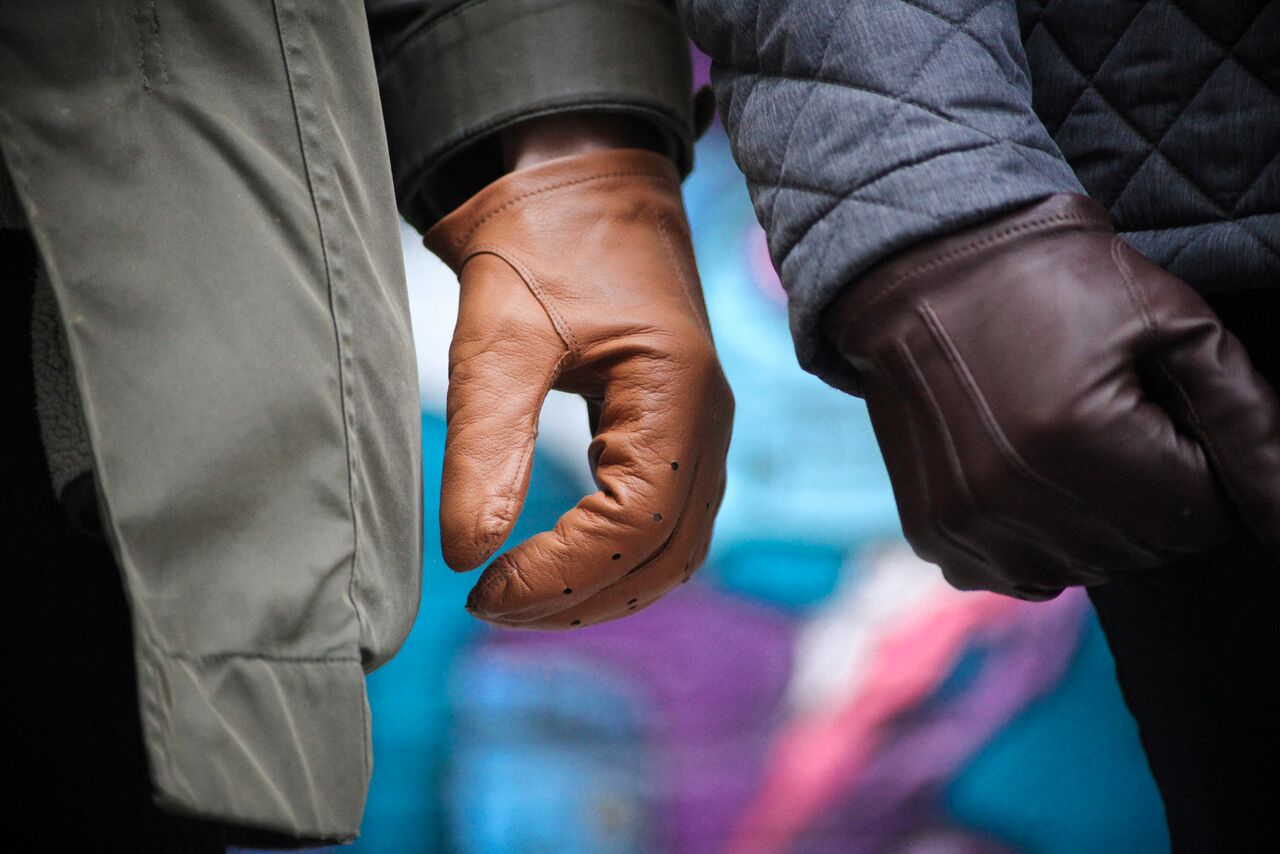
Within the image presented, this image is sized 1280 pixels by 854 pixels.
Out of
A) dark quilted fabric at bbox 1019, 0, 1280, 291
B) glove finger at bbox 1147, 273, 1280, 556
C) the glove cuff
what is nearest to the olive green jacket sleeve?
the glove cuff

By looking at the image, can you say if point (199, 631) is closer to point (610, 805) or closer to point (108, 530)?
point (108, 530)

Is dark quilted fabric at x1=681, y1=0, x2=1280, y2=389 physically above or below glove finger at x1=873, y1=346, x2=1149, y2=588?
above

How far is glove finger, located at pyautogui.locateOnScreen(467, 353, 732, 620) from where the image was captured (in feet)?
2.27

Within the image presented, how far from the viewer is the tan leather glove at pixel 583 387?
69 cm

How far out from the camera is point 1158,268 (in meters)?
0.53

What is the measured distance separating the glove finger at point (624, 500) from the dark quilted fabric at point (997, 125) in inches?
5.1

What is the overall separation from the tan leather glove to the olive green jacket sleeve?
1.9 inches

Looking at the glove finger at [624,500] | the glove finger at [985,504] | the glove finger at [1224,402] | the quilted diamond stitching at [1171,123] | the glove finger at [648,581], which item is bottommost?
the glove finger at [648,581]

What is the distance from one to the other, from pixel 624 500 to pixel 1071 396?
299mm

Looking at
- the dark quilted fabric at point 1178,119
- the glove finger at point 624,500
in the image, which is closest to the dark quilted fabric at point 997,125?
the dark quilted fabric at point 1178,119

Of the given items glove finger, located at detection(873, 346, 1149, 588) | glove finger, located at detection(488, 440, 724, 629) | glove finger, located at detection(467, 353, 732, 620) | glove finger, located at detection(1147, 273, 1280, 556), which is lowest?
glove finger, located at detection(488, 440, 724, 629)

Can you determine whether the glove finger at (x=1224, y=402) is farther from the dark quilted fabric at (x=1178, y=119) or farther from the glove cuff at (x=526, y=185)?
the glove cuff at (x=526, y=185)

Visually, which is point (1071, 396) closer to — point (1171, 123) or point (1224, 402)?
point (1224, 402)

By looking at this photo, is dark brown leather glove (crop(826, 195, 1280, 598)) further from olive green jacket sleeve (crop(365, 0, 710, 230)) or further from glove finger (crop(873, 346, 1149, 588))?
olive green jacket sleeve (crop(365, 0, 710, 230))
